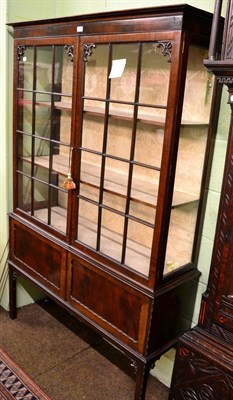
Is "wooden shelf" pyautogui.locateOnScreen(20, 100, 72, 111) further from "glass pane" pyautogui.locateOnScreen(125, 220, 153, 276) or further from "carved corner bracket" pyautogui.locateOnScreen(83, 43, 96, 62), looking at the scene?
"glass pane" pyautogui.locateOnScreen(125, 220, 153, 276)

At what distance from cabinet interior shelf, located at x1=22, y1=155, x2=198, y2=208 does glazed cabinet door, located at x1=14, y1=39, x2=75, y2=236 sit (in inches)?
0.6

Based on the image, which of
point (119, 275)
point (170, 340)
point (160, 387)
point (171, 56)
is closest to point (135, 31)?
point (171, 56)

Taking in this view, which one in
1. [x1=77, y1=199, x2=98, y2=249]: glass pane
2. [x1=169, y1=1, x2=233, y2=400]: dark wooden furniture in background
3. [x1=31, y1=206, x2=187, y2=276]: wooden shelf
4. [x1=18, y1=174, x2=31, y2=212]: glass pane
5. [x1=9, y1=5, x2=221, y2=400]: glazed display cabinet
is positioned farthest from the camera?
[x1=18, y1=174, x2=31, y2=212]: glass pane

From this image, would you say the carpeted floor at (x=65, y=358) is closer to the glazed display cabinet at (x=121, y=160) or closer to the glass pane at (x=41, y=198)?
the glazed display cabinet at (x=121, y=160)

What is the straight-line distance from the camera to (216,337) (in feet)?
5.21

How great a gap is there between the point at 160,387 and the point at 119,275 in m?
0.87

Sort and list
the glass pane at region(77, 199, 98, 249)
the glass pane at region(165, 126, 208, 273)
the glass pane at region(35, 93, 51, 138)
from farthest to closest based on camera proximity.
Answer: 1. the glass pane at region(35, 93, 51, 138)
2. the glass pane at region(77, 199, 98, 249)
3. the glass pane at region(165, 126, 208, 273)

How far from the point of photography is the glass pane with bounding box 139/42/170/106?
1595mm

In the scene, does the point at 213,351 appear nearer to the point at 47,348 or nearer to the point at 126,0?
the point at 47,348

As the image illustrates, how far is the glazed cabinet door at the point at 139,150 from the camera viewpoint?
157 cm

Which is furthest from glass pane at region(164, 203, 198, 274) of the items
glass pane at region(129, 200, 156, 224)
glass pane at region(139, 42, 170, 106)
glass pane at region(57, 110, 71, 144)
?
glass pane at region(57, 110, 71, 144)

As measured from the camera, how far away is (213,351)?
1.55m

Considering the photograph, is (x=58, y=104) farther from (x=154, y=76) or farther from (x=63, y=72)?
(x=154, y=76)

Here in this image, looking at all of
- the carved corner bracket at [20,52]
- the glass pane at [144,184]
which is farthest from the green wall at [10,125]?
the glass pane at [144,184]
